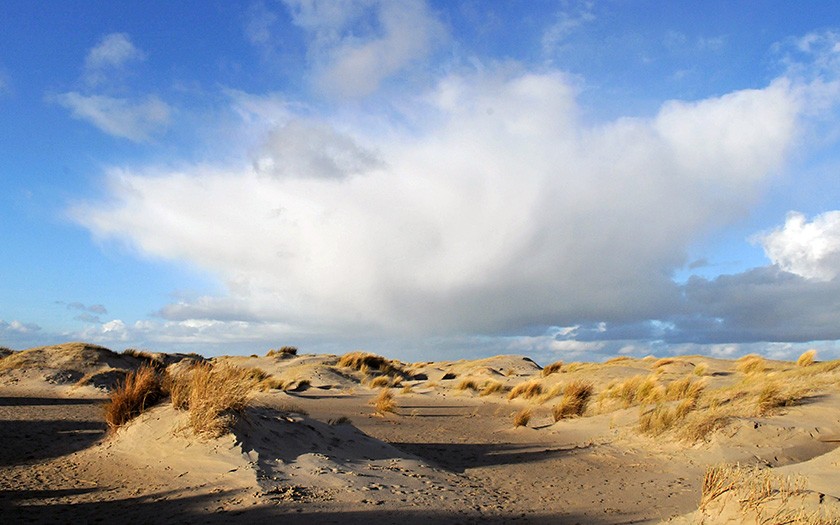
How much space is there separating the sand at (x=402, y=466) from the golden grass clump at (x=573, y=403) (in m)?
0.38

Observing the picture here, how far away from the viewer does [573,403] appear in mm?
17906

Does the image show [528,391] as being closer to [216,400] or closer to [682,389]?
[682,389]

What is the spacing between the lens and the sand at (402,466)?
24.7 feet

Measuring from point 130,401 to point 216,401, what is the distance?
2.94 meters

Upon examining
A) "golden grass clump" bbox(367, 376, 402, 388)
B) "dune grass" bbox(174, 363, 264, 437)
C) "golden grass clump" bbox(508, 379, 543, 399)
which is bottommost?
"golden grass clump" bbox(508, 379, 543, 399)

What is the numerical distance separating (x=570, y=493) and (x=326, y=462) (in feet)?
12.5

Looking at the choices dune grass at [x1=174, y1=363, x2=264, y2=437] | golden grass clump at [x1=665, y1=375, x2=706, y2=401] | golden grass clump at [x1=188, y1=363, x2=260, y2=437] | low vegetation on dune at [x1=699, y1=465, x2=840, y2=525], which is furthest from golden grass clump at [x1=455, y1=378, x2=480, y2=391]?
low vegetation on dune at [x1=699, y1=465, x2=840, y2=525]

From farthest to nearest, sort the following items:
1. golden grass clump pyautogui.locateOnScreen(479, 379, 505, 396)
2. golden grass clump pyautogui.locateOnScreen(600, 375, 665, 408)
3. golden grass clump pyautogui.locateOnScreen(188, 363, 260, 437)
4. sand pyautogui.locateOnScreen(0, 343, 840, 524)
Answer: golden grass clump pyautogui.locateOnScreen(479, 379, 505, 396) < golden grass clump pyautogui.locateOnScreen(600, 375, 665, 408) < golden grass clump pyautogui.locateOnScreen(188, 363, 260, 437) < sand pyautogui.locateOnScreen(0, 343, 840, 524)

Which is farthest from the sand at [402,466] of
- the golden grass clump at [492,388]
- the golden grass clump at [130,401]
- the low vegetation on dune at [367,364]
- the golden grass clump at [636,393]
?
the low vegetation on dune at [367,364]

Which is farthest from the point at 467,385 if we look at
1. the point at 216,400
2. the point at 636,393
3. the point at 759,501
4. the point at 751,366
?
the point at 759,501

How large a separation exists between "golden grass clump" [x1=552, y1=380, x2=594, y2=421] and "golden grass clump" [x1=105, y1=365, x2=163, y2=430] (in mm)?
10932

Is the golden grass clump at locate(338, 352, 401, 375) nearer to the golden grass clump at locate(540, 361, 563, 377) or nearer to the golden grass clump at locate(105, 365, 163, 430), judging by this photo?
the golden grass clump at locate(540, 361, 563, 377)

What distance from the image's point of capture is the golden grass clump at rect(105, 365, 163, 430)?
11273 mm

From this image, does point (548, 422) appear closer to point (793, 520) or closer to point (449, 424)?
point (449, 424)
